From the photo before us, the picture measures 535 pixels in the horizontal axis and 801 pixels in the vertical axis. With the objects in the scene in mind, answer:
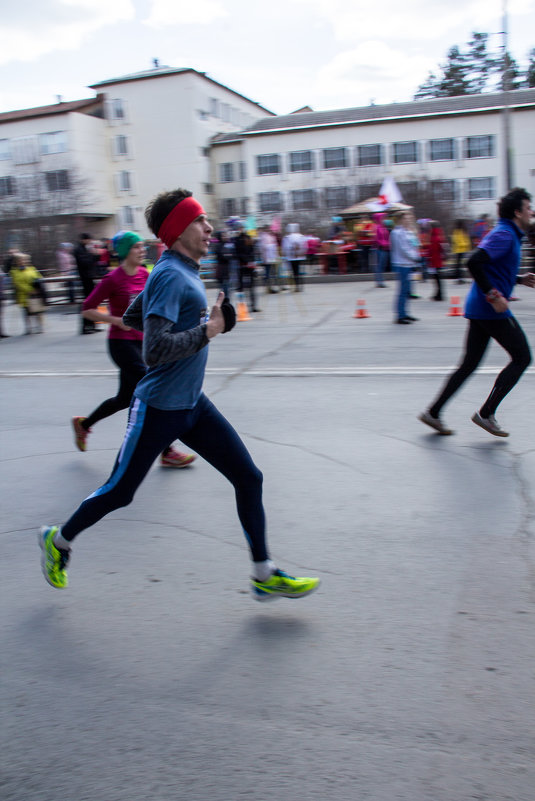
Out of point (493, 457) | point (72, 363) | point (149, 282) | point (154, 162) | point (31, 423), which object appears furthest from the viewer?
point (154, 162)

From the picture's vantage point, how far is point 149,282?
118 inches

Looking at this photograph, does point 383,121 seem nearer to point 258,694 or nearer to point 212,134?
point 212,134

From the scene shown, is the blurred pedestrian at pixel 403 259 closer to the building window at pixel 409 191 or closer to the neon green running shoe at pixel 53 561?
the neon green running shoe at pixel 53 561

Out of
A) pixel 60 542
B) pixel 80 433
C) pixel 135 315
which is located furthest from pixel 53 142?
pixel 60 542

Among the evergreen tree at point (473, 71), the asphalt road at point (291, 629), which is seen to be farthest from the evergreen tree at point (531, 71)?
the asphalt road at point (291, 629)

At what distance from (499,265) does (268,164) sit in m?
45.2

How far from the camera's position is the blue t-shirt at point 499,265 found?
5.25 metres

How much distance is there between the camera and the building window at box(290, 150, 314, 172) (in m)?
47.3

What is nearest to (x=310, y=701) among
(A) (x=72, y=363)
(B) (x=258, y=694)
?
(B) (x=258, y=694)

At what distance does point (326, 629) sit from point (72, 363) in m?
8.38

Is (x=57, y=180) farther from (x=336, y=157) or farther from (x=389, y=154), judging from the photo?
(x=389, y=154)

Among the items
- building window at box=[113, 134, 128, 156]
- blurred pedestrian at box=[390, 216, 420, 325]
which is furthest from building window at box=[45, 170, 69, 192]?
blurred pedestrian at box=[390, 216, 420, 325]

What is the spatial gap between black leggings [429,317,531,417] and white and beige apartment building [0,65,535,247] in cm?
3801

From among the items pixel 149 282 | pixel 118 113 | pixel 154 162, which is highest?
pixel 118 113
